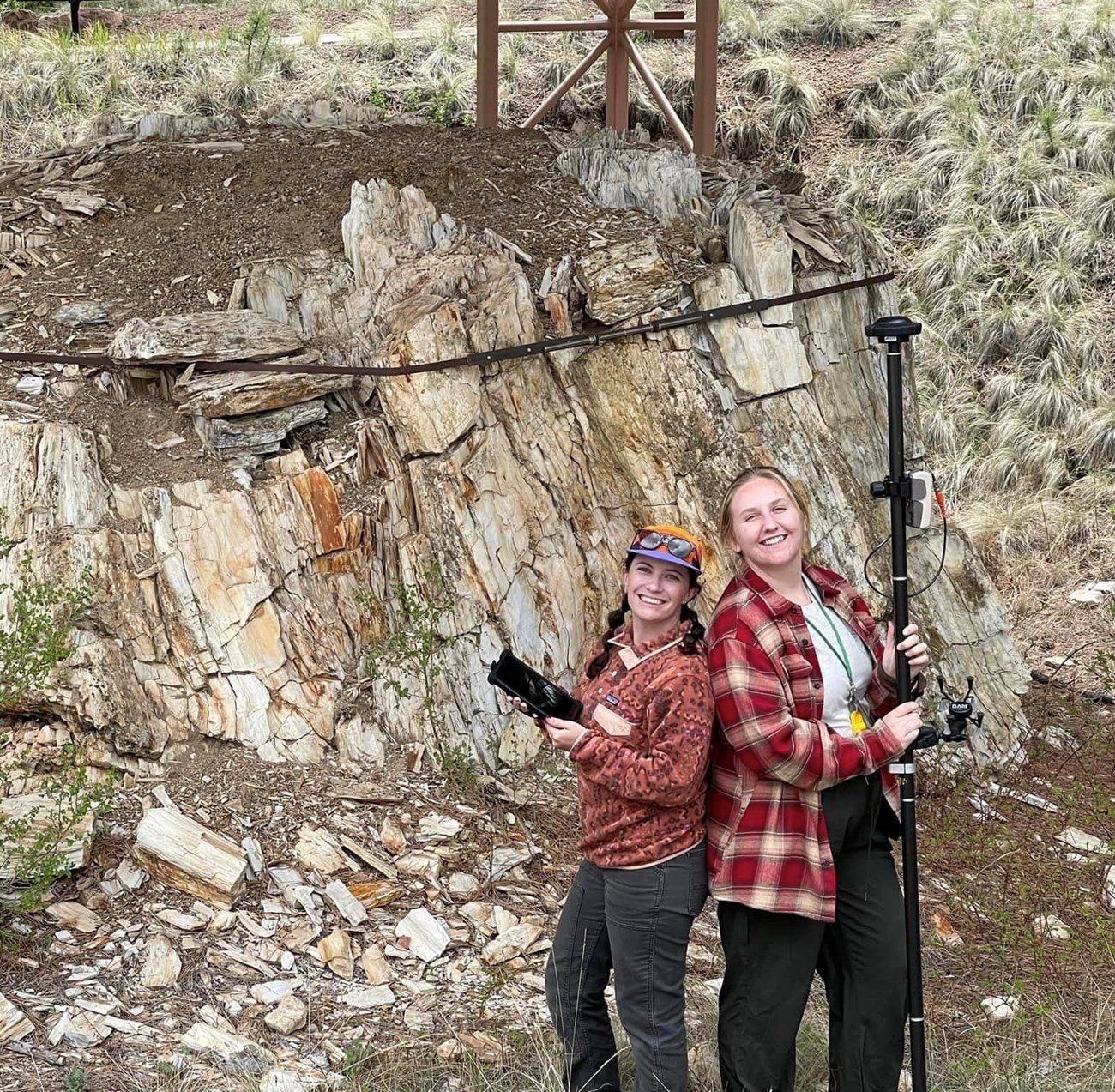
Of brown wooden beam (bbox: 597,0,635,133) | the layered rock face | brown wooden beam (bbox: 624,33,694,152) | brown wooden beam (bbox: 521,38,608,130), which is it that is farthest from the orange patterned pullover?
brown wooden beam (bbox: 597,0,635,133)

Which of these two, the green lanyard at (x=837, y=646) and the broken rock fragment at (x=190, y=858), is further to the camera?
the broken rock fragment at (x=190, y=858)

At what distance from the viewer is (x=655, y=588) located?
9.04ft

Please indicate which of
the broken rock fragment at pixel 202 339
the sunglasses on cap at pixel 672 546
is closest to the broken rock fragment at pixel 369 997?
the sunglasses on cap at pixel 672 546

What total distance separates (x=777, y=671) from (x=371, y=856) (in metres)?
2.09

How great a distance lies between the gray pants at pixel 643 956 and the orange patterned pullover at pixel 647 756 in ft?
0.18

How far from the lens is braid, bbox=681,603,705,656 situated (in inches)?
107

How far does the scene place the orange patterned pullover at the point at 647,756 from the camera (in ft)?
8.61

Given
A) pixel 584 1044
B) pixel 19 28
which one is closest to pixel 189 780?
pixel 584 1044

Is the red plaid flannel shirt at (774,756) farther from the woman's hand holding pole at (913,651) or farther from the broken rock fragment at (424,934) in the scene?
the broken rock fragment at (424,934)

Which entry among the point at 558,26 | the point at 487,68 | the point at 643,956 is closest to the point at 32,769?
the point at 643,956

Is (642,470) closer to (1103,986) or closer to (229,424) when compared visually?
(229,424)

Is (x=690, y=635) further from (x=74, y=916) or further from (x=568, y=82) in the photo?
(x=568, y=82)

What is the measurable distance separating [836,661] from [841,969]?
2.24 ft

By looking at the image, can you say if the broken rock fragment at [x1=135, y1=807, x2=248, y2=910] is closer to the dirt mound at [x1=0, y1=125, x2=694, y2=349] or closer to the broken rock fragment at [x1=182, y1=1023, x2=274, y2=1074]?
the broken rock fragment at [x1=182, y1=1023, x2=274, y2=1074]
